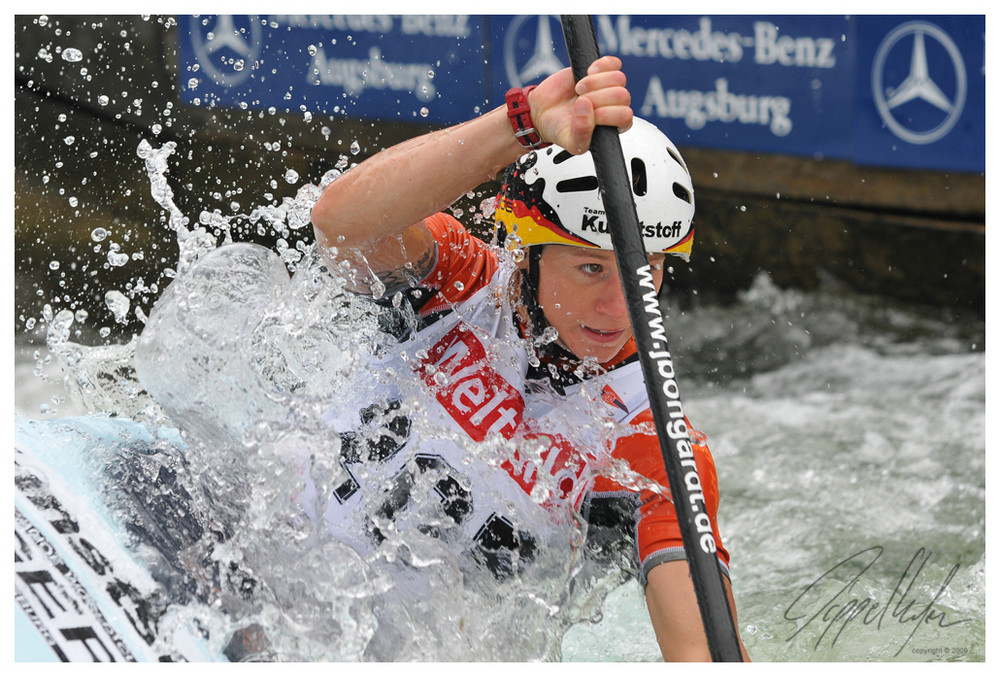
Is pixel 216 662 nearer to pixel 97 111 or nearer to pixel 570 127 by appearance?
pixel 570 127

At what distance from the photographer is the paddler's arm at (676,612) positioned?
1.85 m

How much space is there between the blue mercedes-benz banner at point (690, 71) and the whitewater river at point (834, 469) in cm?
104

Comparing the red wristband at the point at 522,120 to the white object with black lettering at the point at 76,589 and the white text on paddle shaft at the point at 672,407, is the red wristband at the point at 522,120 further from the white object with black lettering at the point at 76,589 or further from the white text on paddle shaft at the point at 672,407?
the white object with black lettering at the point at 76,589

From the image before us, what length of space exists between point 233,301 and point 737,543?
2.41m

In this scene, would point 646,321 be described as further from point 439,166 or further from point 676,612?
point 676,612

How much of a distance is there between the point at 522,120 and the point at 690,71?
3839mm

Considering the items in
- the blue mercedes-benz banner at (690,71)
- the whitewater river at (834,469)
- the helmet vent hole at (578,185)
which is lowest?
the whitewater river at (834,469)

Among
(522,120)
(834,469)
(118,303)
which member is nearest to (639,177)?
(522,120)

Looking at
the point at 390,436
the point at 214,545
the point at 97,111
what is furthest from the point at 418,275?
the point at 97,111

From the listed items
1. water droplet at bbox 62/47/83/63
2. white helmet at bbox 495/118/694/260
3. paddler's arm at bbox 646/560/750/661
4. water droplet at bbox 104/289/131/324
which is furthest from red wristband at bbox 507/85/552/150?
water droplet at bbox 62/47/83/63

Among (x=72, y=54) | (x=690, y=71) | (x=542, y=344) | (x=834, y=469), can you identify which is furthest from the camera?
(x=690, y=71)

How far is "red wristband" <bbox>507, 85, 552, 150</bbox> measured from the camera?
5.75 ft

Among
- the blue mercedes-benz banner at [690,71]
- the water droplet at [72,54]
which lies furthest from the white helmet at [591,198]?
the blue mercedes-benz banner at [690,71]
